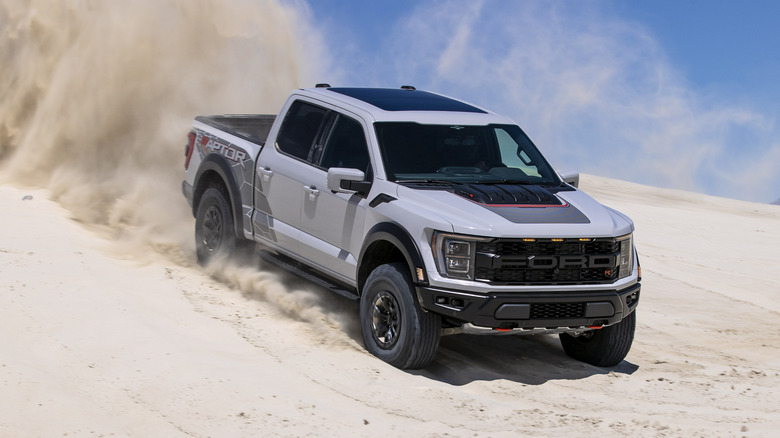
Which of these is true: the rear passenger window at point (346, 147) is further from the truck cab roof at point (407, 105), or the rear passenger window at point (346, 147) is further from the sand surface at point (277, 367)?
the sand surface at point (277, 367)

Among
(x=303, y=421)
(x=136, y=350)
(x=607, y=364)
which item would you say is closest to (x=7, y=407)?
(x=136, y=350)

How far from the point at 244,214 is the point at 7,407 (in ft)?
11.5

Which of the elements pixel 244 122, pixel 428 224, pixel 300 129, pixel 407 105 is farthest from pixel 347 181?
pixel 244 122

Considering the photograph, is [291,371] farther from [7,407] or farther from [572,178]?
[572,178]

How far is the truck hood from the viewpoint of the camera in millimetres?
6609

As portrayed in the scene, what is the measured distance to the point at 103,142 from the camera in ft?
42.8

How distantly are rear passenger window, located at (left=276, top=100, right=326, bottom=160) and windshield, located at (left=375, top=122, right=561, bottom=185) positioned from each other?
2.46ft

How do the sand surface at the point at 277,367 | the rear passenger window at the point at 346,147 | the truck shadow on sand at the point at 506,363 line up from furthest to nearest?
the rear passenger window at the point at 346,147
the truck shadow on sand at the point at 506,363
the sand surface at the point at 277,367

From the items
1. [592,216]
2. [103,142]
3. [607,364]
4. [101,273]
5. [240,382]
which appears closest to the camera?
[240,382]

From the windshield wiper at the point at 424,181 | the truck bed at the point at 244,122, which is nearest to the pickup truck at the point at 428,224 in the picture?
the windshield wiper at the point at 424,181

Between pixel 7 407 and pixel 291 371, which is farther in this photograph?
pixel 291 371

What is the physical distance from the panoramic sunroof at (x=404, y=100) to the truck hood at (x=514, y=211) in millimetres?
1023

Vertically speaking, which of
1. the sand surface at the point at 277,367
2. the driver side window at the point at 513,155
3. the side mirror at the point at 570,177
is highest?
the driver side window at the point at 513,155

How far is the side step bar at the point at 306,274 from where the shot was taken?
7.65m
